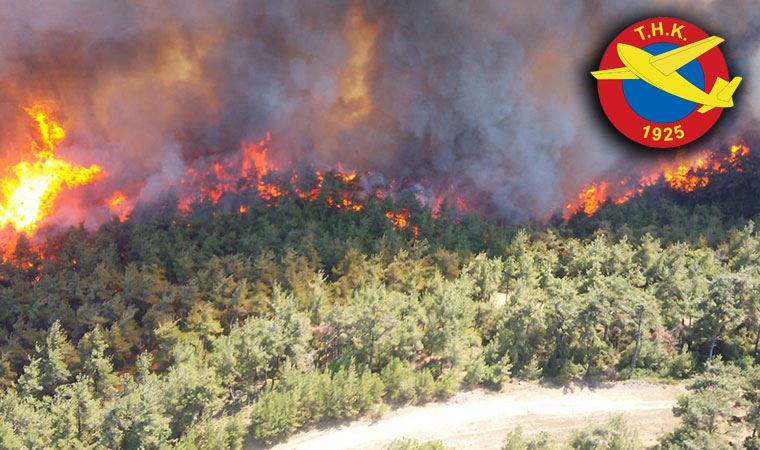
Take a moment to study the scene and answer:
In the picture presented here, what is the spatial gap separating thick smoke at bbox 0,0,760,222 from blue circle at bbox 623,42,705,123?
14.3 metres

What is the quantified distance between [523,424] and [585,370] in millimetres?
9917

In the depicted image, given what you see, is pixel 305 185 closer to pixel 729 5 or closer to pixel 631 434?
pixel 631 434

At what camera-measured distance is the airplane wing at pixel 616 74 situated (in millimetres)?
85550

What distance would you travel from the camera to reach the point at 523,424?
53.1m

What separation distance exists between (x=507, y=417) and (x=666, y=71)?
57.1 m

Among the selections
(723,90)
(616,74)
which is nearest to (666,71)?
(616,74)

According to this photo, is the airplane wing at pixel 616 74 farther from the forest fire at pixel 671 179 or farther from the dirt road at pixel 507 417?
the dirt road at pixel 507 417

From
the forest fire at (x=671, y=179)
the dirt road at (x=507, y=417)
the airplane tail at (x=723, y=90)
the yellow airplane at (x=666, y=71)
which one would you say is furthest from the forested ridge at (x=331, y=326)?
the airplane tail at (x=723, y=90)

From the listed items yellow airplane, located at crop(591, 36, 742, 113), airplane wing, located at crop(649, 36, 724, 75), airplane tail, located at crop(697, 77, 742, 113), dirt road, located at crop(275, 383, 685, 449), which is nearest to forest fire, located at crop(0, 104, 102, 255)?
dirt road, located at crop(275, 383, 685, 449)

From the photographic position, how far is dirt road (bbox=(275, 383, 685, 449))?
5188 cm

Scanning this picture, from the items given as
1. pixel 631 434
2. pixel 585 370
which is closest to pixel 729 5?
pixel 585 370

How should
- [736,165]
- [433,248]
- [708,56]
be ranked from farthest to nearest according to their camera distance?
[736,165] < [708,56] < [433,248]

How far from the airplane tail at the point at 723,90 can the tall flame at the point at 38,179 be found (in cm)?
9630

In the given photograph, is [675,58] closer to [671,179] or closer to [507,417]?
[671,179]
